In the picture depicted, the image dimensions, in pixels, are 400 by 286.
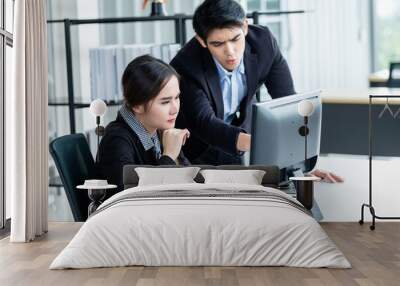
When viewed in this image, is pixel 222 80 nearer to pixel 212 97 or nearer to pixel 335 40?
pixel 212 97

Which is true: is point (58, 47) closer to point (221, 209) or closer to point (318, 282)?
point (221, 209)

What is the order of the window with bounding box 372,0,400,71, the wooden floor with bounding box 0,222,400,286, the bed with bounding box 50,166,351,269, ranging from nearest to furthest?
the wooden floor with bounding box 0,222,400,286 → the bed with bounding box 50,166,351,269 → the window with bounding box 372,0,400,71

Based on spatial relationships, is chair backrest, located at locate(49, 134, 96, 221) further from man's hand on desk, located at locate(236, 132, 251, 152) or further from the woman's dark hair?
man's hand on desk, located at locate(236, 132, 251, 152)

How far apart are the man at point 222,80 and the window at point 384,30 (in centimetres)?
80

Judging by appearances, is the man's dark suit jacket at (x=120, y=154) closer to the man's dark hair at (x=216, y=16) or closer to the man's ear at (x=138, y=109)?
the man's ear at (x=138, y=109)

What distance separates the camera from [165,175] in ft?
21.5

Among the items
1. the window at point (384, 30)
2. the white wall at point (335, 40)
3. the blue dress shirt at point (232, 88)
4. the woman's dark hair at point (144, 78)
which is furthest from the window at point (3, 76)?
the window at point (384, 30)

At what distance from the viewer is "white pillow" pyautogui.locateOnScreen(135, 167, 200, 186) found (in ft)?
21.4

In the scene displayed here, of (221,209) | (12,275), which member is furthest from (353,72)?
(12,275)

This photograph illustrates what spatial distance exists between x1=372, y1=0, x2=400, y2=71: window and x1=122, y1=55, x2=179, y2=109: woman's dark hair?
5.85 feet

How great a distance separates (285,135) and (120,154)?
1.53 m

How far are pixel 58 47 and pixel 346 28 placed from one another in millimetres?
2589

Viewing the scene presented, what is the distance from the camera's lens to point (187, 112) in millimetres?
6973

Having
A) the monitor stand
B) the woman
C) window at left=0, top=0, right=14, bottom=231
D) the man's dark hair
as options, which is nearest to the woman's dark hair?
the woman
